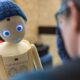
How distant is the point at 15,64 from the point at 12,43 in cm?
8

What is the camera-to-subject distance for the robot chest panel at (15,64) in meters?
0.89

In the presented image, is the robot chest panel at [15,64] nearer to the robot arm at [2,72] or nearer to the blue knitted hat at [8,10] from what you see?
the robot arm at [2,72]

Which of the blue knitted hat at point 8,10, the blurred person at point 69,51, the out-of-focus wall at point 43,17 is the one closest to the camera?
the blurred person at point 69,51

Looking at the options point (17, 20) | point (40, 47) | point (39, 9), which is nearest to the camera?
point (17, 20)

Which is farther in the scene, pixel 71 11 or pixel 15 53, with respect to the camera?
pixel 15 53

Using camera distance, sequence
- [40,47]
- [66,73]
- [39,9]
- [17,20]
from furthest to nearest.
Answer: [39,9] → [40,47] → [17,20] → [66,73]

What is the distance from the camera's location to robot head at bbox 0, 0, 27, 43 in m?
0.87

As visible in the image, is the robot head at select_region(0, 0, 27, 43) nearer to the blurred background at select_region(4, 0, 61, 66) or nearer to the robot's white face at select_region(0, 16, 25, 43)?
the robot's white face at select_region(0, 16, 25, 43)

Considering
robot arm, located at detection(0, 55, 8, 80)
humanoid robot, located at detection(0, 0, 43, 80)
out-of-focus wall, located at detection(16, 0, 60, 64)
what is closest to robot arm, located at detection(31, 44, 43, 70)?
humanoid robot, located at detection(0, 0, 43, 80)

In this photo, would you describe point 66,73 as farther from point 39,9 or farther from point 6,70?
point 39,9

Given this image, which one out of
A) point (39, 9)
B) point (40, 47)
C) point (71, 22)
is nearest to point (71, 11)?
point (71, 22)

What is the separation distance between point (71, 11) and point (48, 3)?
6.91ft

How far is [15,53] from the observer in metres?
0.89

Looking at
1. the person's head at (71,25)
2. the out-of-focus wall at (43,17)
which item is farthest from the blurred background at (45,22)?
the person's head at (71,25)
